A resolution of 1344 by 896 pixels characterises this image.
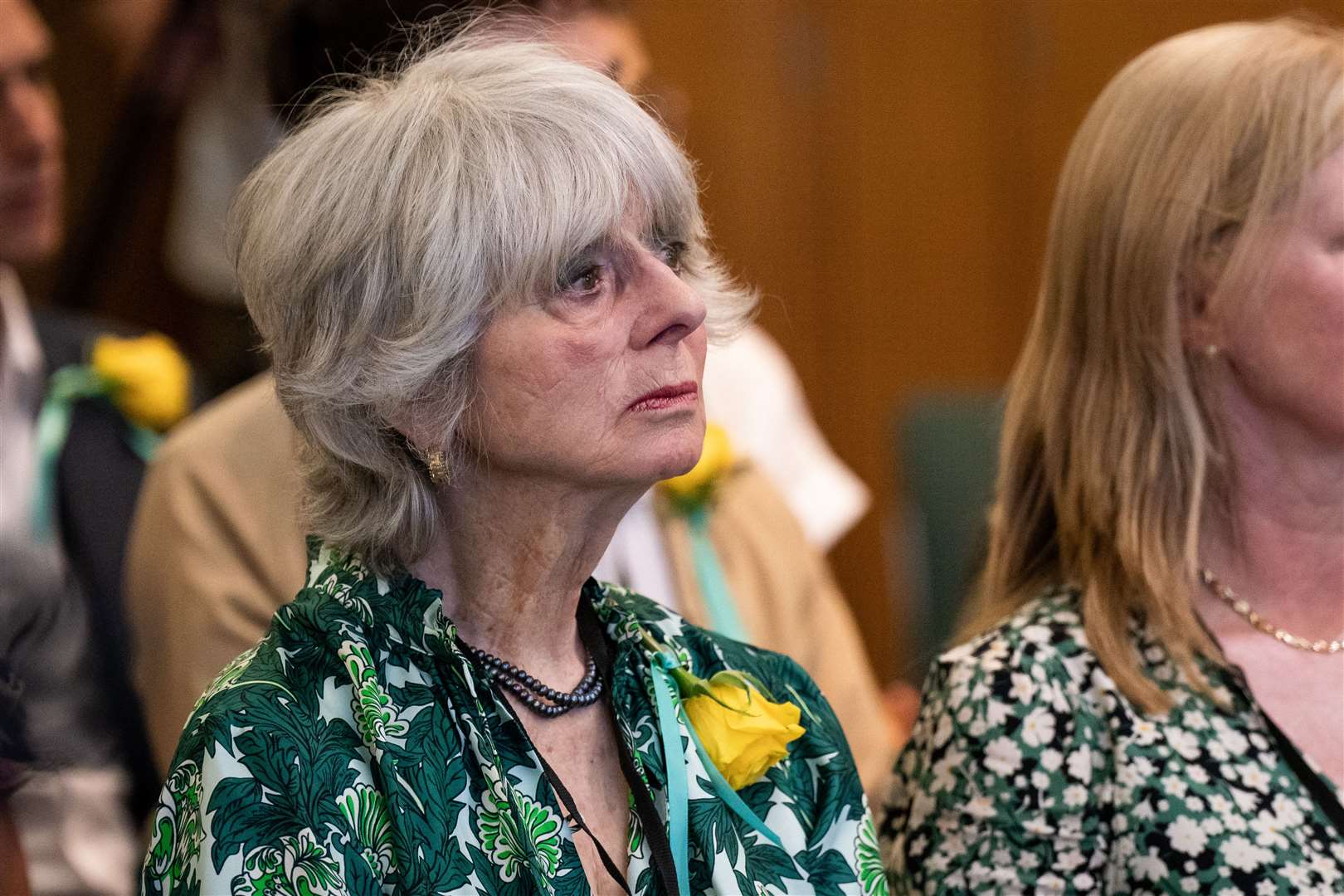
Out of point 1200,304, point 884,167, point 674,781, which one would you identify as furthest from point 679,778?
point 884,167

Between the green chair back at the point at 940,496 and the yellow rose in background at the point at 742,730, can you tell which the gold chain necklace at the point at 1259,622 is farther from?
the green chair back at the point at 940,496

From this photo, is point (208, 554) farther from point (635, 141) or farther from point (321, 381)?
point (635, 141)

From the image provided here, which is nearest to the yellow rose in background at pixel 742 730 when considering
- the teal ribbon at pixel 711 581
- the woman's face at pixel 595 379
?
the woman's face at pixel 595 379

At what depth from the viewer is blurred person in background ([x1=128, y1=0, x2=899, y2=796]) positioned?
2115 millimetres

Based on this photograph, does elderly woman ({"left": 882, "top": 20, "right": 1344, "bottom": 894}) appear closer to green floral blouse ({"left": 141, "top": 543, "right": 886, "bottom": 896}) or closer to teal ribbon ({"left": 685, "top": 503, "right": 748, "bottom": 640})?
green floral blouse ({"left": 141, "top": 543, "right": 886, "bottom": 896})

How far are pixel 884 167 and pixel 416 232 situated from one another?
321 cm

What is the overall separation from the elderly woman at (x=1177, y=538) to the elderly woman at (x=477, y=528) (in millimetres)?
273

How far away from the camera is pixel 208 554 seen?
7.02 ft

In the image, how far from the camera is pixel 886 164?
14.6ft

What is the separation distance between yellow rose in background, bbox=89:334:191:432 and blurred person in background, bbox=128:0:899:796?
19 centimetres

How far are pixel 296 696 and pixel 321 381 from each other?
0.87ft

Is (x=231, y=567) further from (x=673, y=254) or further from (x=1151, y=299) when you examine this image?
(x=1151, y=299)

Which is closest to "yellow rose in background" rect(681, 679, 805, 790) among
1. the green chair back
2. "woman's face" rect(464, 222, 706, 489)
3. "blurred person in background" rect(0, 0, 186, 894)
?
"woman's face" rect(464, 222, 706, 489)

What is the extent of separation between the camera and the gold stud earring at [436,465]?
146 cm
